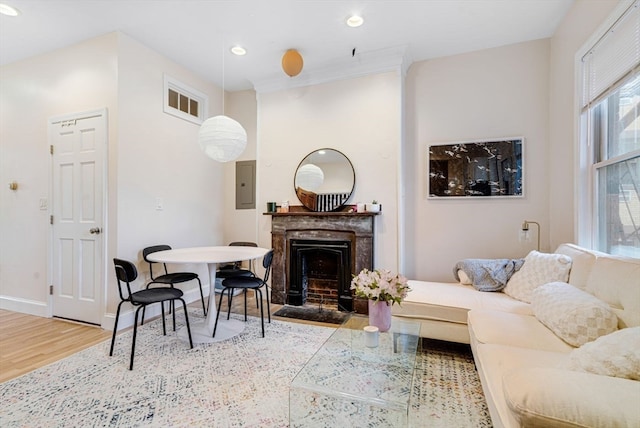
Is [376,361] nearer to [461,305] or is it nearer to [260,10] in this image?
[461,305]

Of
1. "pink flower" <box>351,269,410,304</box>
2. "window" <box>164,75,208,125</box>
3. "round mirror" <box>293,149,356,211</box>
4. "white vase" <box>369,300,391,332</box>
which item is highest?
"window" <box>164,75,208,125</box>

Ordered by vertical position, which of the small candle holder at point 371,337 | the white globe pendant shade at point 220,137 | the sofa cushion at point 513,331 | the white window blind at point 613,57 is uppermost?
the white window blind at point 613,57

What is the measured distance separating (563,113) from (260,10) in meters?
3.03

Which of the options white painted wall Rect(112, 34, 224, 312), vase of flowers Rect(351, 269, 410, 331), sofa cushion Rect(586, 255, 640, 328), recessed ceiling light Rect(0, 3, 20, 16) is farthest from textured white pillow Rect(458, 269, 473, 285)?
recessed ceiling light Rect(0, 3, 20, 16)

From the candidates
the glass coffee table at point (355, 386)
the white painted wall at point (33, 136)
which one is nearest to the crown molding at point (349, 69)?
the white painted wall at point (33, 136)

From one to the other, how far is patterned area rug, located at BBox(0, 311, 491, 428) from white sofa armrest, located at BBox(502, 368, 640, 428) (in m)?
0.89

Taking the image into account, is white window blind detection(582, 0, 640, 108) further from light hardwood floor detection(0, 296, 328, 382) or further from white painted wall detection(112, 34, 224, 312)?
white painted wall detection(112, 34, 224, 312)

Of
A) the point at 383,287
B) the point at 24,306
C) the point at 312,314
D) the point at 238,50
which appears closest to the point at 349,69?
the point at 238,50

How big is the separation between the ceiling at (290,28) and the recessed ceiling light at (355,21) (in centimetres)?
5

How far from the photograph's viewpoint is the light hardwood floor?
2.35m

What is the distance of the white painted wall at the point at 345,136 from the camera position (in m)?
3.54

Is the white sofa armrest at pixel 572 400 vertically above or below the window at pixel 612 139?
below

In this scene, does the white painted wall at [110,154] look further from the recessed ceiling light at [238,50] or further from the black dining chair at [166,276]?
the recessed ceiling light at [238,50]

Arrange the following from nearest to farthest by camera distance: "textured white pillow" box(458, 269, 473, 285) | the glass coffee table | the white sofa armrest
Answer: the white sofa armrest
the glass coffee table
"textured white pillow" box(458, 269, 473, 285)
